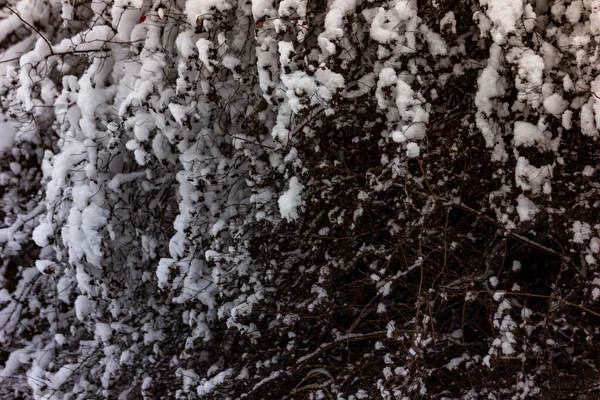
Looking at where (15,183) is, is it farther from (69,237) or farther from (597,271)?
(597,271)

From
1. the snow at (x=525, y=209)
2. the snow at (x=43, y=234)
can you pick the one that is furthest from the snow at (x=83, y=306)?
the snow at (x=525, y=209)

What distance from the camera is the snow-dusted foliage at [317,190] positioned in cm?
165

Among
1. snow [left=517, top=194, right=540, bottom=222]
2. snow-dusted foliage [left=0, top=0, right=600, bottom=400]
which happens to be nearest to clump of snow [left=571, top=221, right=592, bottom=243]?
snow-dusted foliage [left=0, top=0, right=600, bottom=400]

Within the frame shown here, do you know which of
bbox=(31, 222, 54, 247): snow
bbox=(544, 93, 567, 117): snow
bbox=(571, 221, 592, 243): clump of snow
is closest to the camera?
bbox=(544, 93, 567, 117): snow

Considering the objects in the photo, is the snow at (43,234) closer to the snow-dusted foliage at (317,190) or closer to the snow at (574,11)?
the snow-dusted foliage at (317,190)

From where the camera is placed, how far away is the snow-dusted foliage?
1.65 meters

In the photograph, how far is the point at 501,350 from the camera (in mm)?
2031

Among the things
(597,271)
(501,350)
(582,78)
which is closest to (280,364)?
(501,350)

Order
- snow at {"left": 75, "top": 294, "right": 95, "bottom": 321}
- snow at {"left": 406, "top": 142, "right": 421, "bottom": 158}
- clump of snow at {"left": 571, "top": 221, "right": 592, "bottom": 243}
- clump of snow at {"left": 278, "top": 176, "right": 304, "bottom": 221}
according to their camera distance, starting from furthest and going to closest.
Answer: snow at {"left": 75, "top": 294, "right": 95, "bottom": 321} < clump of snow at {"left": 278, "top": 176, "right": 304, "bottom": 221} < clump of snow at {"left": 571, "top": 221, "right": 592, "bottom": 243} < snow at {"left": 406, "top": 142, "right": 421, "bottom": 158}

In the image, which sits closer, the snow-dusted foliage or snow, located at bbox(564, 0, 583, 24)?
snow, located at bbox(564, 0, 583, 24)

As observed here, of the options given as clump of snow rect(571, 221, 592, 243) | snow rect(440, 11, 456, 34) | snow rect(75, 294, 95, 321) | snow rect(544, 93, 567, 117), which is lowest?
snow rect(75, 294, 95, 321)

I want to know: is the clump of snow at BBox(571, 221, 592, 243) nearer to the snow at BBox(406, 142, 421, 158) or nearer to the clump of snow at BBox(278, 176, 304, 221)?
the snow at BBox(406, 142, 421, 158)

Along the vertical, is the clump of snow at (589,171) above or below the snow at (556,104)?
below

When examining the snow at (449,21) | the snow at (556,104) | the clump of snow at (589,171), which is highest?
the snow at (449,21)
